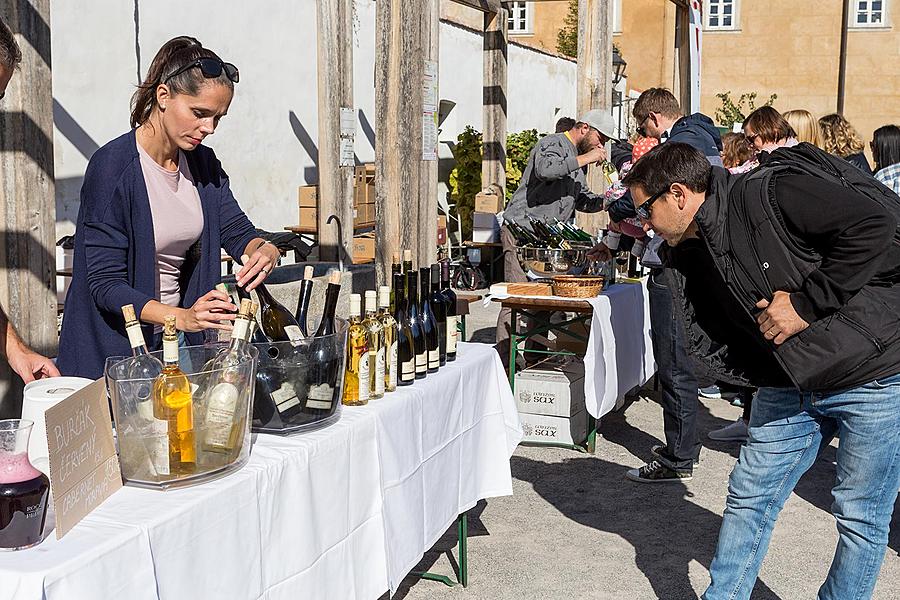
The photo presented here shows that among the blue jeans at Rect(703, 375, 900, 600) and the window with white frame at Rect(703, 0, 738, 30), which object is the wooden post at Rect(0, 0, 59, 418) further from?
the window with white frame at Rect(703, 0, 738, 30)

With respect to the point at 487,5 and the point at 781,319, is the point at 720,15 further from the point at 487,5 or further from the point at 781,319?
the point at 781,319

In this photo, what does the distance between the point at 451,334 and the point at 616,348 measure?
2.32m

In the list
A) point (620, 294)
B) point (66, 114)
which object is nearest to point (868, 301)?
point (620, 294)

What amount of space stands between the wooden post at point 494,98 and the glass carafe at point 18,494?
832 cm

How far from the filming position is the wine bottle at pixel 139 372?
1.83 m

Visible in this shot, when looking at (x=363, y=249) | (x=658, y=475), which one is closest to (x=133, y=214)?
(x=658, y=475)

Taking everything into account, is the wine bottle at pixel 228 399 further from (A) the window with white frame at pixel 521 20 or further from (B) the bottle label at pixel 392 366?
(A) the window with white frame at pixel 521 20

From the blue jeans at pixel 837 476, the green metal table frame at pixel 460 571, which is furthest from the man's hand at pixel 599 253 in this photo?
the blue jeans at pixel 837 476

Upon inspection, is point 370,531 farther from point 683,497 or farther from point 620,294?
point 620,294

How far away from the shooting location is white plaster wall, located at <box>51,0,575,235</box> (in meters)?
6.57

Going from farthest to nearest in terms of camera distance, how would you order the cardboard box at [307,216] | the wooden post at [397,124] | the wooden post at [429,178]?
the cardboard box at [307,216], the wooden post at [429,178], the wooden post at [397,124]

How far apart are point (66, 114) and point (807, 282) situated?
5.42m

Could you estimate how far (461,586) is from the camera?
356 cm

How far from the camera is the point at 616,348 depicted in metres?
5.25
